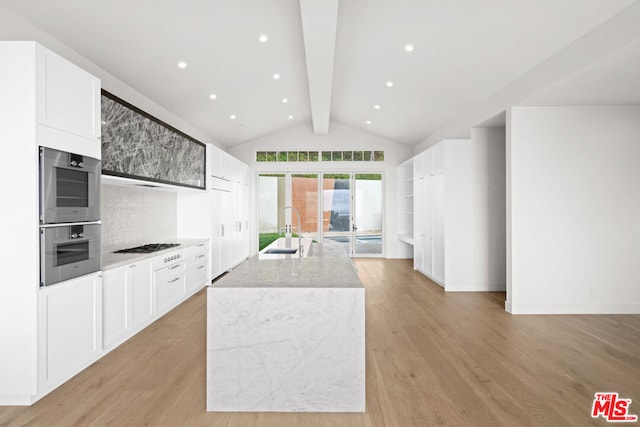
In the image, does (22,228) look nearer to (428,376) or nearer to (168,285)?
(168,285)

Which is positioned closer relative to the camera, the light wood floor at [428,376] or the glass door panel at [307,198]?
the light wood floor at [428,376]

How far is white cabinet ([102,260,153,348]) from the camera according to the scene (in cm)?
332

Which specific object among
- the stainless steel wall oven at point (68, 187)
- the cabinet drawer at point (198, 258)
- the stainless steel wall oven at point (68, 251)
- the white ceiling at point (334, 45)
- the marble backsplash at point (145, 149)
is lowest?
the cabinet drawer at point (198, 258)

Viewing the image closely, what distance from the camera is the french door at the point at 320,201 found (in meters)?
9.62

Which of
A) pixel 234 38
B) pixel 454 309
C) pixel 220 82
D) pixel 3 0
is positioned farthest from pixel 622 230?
pixel 3 0

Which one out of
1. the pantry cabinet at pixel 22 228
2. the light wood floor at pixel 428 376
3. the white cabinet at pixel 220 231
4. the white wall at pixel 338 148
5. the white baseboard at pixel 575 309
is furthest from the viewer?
the white wall at pixel 338 148

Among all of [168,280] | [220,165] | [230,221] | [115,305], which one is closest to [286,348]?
[115,305]

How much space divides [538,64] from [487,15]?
92 centimetres

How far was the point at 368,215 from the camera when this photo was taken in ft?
31.8

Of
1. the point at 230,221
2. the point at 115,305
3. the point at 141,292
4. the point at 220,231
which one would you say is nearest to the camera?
the point at 115,305

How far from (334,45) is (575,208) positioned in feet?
11.6

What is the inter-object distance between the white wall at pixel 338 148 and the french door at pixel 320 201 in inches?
6.7

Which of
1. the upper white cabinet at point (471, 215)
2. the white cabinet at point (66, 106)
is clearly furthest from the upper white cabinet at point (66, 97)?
the upper white cabinet at point (471, 215)

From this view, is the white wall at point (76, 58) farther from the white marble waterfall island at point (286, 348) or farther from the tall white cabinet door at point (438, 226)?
the tall white cabinet door at point (438, 226)
